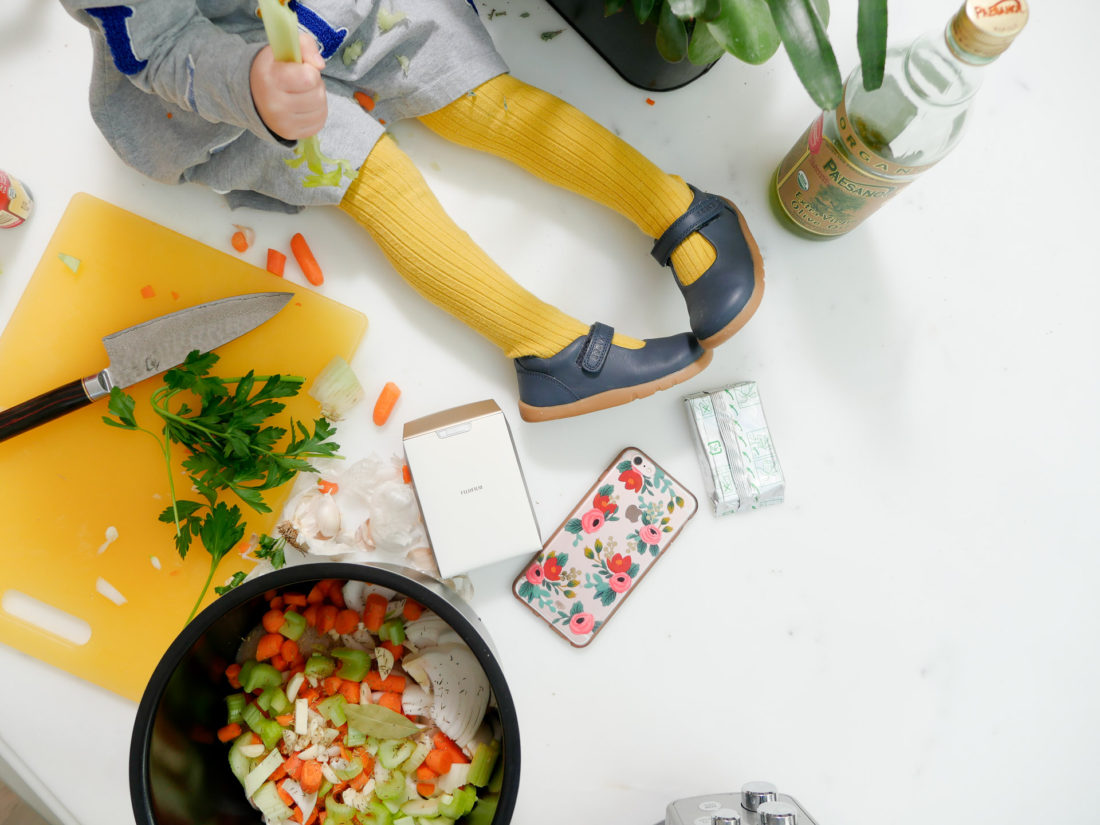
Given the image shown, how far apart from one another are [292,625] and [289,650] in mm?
30

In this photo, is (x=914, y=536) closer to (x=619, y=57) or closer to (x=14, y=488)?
(x=619, y=57)

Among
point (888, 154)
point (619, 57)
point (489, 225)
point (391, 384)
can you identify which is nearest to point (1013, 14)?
point (888, 154)

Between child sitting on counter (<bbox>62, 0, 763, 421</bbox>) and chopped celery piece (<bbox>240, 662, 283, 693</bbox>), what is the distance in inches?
14.2

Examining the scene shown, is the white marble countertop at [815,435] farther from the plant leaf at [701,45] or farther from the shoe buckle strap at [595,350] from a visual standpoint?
the plant leaf at [701,45]

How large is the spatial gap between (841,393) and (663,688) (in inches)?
15.6

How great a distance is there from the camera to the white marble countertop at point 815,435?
0.80 metres

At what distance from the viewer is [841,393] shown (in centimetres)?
84

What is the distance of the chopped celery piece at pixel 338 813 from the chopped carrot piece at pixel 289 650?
139 mm

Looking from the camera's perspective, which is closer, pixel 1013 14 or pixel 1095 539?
pixel 1013 14

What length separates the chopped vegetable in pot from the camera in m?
0.68

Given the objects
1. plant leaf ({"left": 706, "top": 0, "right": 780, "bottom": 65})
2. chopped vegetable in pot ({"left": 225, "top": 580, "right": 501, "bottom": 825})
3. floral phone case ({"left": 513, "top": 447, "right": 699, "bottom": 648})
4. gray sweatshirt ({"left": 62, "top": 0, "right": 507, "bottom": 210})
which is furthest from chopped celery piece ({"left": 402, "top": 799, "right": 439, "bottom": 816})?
plant leaf ({"left": 706, "top": 0, "right": 780, "bottom": 65})

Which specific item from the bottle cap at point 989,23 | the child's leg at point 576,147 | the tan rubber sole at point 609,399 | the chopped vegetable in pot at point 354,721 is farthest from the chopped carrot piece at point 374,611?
the bottle cap at point 989,23

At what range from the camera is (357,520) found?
79 cm

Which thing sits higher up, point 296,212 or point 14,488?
point 296,212
